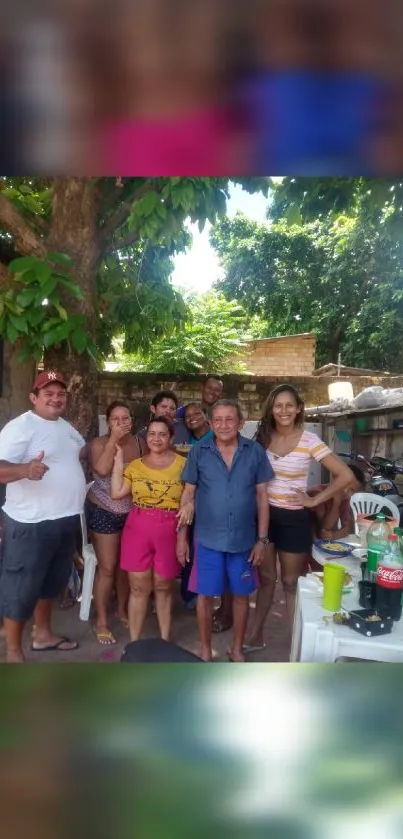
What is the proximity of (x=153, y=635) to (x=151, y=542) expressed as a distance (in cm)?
81

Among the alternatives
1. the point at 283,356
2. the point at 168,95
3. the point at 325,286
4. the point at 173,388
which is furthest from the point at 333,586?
the point at 325,286

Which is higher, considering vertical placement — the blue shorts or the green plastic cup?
the green plastic cup

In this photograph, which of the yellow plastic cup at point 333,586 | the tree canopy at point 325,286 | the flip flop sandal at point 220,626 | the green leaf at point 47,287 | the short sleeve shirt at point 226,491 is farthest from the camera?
the tree canopy at point 325,286

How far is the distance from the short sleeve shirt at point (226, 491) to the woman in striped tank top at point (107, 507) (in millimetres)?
574

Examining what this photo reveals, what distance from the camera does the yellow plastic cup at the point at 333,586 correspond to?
7.47ft

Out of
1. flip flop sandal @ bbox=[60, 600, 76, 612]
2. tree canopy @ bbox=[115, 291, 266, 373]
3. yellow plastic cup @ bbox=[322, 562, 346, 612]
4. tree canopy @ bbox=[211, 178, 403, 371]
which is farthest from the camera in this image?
tree canopy @ bbox=[211, 178, 403, 371]

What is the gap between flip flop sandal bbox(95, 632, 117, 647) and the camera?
3.57 m

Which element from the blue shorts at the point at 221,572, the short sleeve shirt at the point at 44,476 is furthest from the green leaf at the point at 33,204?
the blue shorts at the point at 221,572

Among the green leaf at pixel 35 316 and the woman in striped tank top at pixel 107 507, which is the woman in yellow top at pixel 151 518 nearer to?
the woman in striped tank top at pixel 107 507

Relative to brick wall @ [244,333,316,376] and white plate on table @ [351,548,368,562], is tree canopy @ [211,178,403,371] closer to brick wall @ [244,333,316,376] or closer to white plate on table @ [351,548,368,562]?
brick wall @ [244,333,316,376]

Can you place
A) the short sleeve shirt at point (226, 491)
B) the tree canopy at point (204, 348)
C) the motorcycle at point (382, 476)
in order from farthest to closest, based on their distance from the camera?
1. the tree canopy at point (204, 348)
2. the motorcycle at point (382, 476)
3. the short sleeve shirt at point (226, 491)

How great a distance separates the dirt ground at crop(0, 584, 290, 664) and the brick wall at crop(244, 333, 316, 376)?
11800mm

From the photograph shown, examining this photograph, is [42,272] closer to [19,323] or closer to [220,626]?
[19,323]

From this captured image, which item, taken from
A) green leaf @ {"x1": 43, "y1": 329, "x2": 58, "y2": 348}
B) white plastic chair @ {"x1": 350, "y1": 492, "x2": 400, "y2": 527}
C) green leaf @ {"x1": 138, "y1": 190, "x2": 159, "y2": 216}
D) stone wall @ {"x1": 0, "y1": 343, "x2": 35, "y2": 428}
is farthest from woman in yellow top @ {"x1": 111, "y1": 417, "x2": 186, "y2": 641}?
stone wall @ {"x1": 0, "y1": 343, "x2": 35, "y2": 428}
